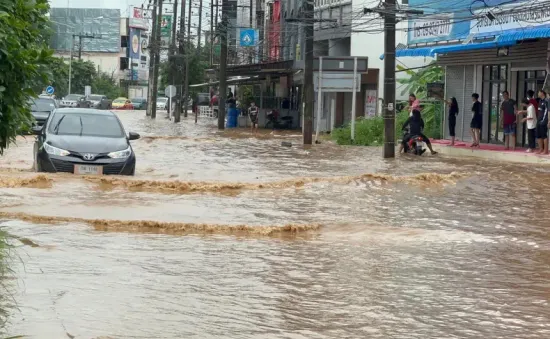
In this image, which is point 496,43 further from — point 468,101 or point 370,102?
point 370,102

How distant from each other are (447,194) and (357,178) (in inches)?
90.4

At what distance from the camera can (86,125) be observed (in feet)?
64.8

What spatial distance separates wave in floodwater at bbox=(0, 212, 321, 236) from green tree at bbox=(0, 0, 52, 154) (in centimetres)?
565

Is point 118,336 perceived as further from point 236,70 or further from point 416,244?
point 236,70

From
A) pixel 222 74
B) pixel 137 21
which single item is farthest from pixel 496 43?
pixel 137 21

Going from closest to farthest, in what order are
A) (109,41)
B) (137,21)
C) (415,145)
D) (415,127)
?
1. (415,127)
2. (415,145)
3. (109,41)
4. (137,21)

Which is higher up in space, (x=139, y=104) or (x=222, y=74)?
(x=222, y=74)

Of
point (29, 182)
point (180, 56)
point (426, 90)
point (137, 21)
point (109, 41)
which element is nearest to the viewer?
point (29, 182)

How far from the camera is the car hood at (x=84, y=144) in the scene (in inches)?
733

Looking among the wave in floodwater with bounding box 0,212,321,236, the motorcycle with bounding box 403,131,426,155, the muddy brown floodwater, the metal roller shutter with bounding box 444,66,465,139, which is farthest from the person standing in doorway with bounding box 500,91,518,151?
the wave in floodwater with bounding box 0,212,321,236

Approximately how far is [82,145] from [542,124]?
12775 millimetres

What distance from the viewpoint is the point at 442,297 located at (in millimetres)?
9523

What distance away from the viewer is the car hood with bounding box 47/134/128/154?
18609 mm

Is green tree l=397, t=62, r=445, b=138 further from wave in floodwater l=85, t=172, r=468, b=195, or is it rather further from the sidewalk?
wave in floodwater l=85, t=172, r=468, b=195
